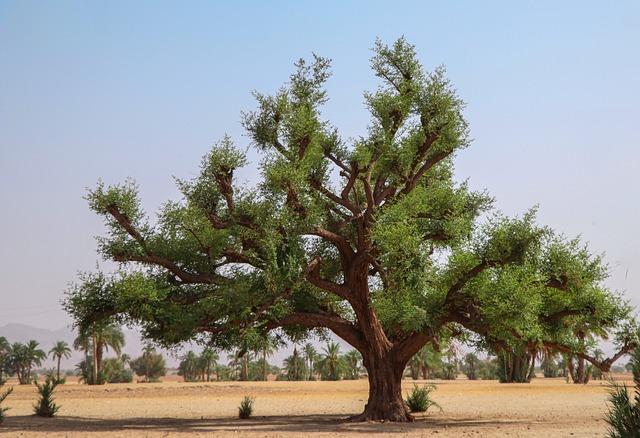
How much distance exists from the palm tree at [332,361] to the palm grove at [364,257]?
72.5m

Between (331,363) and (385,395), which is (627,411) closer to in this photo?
(385,395)

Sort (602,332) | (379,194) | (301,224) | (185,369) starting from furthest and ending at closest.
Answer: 1. (185,369)
2. (379,194)
3. (602,332)
4. (301,224)

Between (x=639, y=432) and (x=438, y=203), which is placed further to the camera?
(x=438, y=203)

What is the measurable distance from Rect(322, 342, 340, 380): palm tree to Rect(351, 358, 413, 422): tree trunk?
73.2 m

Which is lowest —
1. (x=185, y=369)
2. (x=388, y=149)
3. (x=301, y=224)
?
(x=185, y=369)

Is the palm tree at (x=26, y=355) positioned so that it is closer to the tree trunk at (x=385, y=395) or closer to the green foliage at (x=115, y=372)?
the green foliage at (x=115, y=372)

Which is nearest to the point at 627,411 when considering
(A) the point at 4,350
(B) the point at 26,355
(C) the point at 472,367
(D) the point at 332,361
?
(D) the point at 332,361

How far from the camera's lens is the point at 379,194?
33.2 metres

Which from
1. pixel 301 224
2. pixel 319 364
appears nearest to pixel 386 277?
pixel 301 224

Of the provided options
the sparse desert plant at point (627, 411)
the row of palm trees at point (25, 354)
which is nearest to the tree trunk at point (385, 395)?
the sparse desert plant at point (627, 411)

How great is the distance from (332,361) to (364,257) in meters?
78.1

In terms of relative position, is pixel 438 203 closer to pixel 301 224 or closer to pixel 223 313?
pixel 301 224

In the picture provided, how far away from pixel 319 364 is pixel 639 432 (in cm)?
9959

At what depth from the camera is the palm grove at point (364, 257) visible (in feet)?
94.6
